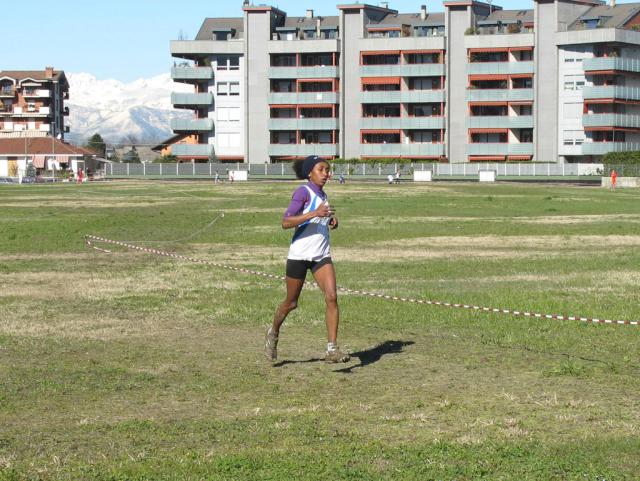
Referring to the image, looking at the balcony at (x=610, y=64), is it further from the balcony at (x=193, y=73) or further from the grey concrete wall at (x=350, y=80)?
the balcony at (x=193, y=73)

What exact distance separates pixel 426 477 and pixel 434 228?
30801mm

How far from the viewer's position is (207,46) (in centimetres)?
13562

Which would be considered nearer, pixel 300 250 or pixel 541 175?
pixel 300 250

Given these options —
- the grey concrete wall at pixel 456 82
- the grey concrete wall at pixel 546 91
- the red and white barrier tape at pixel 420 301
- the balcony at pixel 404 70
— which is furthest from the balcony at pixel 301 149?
the red and white barrier tape at pixel 420 301

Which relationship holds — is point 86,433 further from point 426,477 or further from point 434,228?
point 434,228

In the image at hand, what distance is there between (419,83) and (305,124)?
13.4 m

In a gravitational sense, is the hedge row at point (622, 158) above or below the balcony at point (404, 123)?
below

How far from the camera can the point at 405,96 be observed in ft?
424

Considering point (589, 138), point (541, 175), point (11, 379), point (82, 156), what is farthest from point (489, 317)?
point (82, 156)

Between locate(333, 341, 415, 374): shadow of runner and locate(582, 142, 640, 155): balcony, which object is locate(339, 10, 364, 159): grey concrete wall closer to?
locate(582, 142, 640, 155): balcony

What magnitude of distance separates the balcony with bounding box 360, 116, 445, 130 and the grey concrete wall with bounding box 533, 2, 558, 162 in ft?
34.2

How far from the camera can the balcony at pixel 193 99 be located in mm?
135125

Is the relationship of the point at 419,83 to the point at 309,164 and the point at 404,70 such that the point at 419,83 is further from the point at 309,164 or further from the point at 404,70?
the point at 309,164

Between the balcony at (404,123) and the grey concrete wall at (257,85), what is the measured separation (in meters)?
11.8
